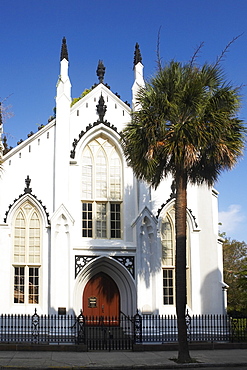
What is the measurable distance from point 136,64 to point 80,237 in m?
8.66

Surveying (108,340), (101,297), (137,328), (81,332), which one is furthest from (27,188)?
(137,328)

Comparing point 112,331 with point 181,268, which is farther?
point 112,331

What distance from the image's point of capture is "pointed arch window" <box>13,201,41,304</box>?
22688mm

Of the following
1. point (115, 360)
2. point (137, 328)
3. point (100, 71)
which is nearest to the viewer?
point (115, 360)

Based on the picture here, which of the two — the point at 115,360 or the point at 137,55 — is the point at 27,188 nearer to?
the point at 137,55

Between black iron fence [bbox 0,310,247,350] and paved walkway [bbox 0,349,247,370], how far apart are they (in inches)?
43.4

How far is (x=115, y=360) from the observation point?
17.6 metres

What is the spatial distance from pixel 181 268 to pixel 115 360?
376cm

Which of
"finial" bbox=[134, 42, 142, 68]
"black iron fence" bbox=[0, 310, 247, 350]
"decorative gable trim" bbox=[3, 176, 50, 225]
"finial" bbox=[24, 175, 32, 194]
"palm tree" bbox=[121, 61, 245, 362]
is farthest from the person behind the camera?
"finial" bbox=[134, 42, 142, 68]

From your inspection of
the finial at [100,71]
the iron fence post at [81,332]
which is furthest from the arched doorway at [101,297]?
the finial at [100,71]

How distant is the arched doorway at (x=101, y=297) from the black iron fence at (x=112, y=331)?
3.43ft

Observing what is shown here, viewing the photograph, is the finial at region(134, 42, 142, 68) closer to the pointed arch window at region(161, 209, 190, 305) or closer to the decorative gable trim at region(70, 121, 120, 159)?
the decorative gable trim at region(70, 121, 120, 159)

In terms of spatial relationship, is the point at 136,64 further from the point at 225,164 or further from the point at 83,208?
the point at 225,164

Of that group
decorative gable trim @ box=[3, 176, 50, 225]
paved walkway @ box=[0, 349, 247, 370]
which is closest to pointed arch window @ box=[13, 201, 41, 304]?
decorative gable trim @ box=[3, 176, 50, 225]
